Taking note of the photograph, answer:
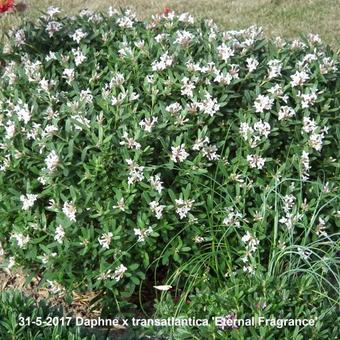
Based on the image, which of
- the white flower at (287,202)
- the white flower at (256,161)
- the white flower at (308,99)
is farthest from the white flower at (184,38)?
the white flower at (287,202)

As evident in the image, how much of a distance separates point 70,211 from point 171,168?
48 cm

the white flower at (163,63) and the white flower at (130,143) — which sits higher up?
the white flower at (163,63)

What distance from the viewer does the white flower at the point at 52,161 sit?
332 centimetres

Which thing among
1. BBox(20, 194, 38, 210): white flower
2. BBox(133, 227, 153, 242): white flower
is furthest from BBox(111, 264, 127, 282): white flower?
BBox(20, 194, 38, 210): white flower

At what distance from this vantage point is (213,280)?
3.46 metres

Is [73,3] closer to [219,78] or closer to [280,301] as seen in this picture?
[219,78]

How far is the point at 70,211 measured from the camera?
330cm

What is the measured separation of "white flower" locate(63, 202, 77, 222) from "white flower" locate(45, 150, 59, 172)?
17cm

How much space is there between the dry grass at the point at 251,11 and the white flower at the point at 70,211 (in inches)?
152

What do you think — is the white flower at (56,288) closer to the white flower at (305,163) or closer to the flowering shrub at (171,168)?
the flowering shrub at (171,168)

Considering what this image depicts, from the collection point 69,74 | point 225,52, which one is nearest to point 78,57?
point 69,74

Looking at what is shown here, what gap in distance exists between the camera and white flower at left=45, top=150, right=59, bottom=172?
10.9 feet

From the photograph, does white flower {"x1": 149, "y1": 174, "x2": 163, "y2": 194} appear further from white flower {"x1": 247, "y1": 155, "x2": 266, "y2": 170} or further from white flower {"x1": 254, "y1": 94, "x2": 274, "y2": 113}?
white flower {"x1": 254, "y1": 94, "x2": 274, "y2": 113}

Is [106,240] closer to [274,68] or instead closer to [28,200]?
[28,200]
